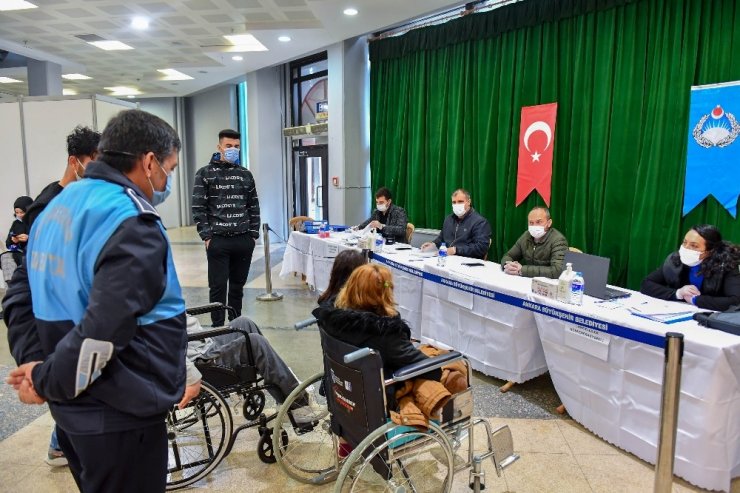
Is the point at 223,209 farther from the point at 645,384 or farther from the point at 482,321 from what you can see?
the point at 645,384

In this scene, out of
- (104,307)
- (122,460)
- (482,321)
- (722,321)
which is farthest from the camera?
(482,321)

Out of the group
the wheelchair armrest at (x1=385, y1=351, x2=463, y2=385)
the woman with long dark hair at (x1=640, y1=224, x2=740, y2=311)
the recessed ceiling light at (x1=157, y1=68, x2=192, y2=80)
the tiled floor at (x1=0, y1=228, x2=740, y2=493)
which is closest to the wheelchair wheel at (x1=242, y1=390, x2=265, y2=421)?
the tiled floor at (x1=0, y1=228, x2=740, y2=493)

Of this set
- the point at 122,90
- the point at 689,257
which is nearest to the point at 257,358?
the point at 689,257

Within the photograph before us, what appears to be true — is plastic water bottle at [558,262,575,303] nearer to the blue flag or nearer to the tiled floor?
the tiled floor

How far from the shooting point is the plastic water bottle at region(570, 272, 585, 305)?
2393mm

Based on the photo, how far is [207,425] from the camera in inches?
81.8

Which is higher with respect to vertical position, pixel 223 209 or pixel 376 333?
pixel 223 209

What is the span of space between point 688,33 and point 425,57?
2947mm

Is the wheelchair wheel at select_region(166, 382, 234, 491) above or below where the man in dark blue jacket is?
below

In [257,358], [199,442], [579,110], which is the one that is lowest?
[199,442]

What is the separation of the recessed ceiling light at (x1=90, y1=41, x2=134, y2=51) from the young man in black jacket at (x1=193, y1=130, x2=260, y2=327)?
4.52 metres

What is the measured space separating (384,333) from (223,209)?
208 cm

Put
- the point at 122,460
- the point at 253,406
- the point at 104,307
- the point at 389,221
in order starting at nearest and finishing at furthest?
the point at 104,307, the point at 122,460, the point at 253,406, the point at 389,221

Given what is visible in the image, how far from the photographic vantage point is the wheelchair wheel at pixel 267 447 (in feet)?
6.77
